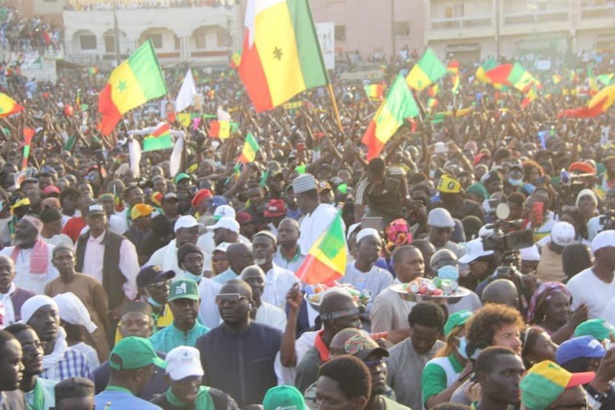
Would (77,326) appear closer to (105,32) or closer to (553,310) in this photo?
(553,310)

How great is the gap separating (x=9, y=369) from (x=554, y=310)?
2.89 metres

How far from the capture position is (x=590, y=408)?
4.36m

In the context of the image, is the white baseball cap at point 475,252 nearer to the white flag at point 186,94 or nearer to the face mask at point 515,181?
the face mask at point 515,181

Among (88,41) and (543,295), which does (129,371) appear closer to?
(543,295)

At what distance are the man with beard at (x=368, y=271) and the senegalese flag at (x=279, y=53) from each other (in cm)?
157

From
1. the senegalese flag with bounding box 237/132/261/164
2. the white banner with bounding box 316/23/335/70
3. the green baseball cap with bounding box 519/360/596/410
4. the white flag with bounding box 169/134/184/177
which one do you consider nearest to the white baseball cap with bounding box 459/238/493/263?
the green baseball cap with bounding box 519/360/596/410

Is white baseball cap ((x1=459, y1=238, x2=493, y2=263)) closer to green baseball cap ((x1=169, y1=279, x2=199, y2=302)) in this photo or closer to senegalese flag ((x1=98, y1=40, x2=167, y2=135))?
green baseball cap ((x1=169, y1=279, x2=199, y2=302))

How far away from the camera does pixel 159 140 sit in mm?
14289

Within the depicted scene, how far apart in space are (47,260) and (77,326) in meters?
1.68

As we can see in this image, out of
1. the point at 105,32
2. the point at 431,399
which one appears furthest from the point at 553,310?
the point at 105,32

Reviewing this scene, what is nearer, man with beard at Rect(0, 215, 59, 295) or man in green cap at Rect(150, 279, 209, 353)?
man in green cap at Rect(150, 279, 209, 353)

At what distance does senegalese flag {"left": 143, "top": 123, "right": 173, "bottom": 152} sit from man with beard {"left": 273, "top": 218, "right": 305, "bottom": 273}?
6.83 metres

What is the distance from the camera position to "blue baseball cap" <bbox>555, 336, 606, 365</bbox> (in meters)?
4.66

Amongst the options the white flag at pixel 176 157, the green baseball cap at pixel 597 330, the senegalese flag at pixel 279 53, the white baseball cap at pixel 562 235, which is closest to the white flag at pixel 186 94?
the white flag at pixel 176 157
